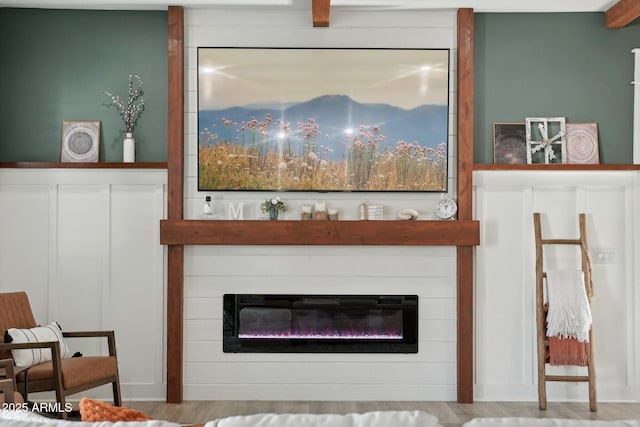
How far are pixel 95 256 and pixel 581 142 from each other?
3821 mm

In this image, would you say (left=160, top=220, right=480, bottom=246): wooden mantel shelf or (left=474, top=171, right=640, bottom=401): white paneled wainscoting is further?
(left=474, top=171, right=640, bottom=401): white paneled wainscoting

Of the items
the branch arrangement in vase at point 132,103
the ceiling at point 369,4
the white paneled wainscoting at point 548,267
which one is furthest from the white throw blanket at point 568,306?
the branch arrangement in vase at point 132,103

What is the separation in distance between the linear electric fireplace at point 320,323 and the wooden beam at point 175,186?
36cm

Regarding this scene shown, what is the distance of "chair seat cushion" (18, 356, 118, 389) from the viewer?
13.0 feet

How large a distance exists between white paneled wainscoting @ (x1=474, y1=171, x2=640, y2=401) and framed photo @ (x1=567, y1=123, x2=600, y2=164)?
0.47 feet

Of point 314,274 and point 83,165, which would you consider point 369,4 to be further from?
point 83,165

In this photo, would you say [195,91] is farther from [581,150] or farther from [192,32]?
[581,150]

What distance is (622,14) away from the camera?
492cm

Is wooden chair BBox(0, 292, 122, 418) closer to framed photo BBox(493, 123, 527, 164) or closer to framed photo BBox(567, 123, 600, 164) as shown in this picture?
framed photo BBox(493, 123, 527, 164)

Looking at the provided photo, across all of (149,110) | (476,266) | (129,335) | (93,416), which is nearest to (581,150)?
(476,266)

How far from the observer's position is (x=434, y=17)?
16.9 ft

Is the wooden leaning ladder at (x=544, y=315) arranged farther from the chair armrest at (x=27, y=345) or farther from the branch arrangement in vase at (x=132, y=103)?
the chair armrest at (x=27, y=345)

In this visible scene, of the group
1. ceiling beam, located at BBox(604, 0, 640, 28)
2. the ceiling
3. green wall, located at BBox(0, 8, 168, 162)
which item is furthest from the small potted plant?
ceiling beam, located at BBox(604, 0, 640, 28)

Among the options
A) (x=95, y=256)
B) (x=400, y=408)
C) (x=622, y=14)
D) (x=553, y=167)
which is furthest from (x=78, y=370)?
(x=622, y=14)
